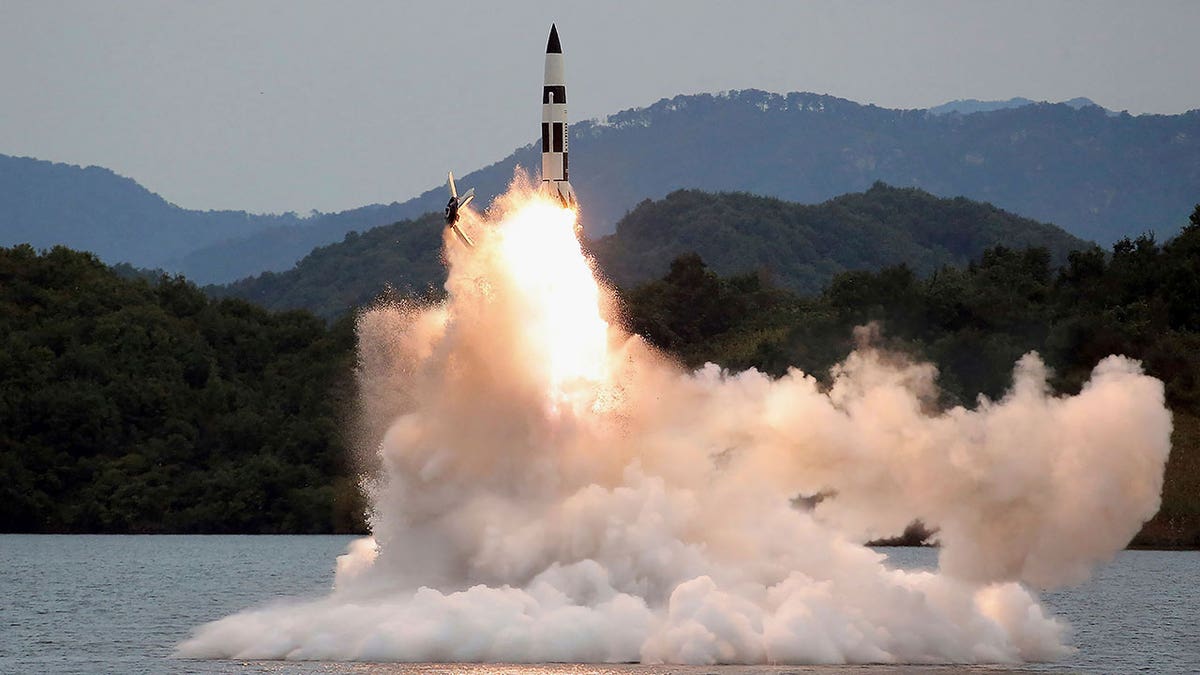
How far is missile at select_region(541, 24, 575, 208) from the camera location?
51281 millimetres

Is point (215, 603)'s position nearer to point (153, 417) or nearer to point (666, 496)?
point (666, 496)

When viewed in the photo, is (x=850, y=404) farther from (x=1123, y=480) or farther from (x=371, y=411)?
(x=371, y=411)

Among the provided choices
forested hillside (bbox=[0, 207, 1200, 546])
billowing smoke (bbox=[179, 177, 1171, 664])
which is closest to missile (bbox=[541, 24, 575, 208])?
billowing smoke (bbox=[179, 177, 1171, 664])

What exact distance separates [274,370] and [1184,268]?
6258 cm

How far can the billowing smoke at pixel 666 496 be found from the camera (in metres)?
45.0

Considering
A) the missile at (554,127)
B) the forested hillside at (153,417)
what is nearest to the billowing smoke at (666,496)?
the missile at (554,127)

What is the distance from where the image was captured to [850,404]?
1901 inches

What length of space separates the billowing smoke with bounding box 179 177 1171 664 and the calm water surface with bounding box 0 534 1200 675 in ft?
3.96

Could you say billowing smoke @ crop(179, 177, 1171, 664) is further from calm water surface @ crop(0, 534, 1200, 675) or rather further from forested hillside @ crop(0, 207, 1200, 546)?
forested hillside @ crop(0, 207, 1200, 546)

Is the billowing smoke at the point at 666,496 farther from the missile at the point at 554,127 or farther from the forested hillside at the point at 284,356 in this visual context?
the forested hillside at the point at 284,356

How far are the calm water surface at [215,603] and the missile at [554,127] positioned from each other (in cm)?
1361

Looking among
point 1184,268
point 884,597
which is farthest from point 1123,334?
point 884,597

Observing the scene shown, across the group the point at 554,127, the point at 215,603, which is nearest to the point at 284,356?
A: the point at 215,603

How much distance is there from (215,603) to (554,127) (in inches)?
1087
